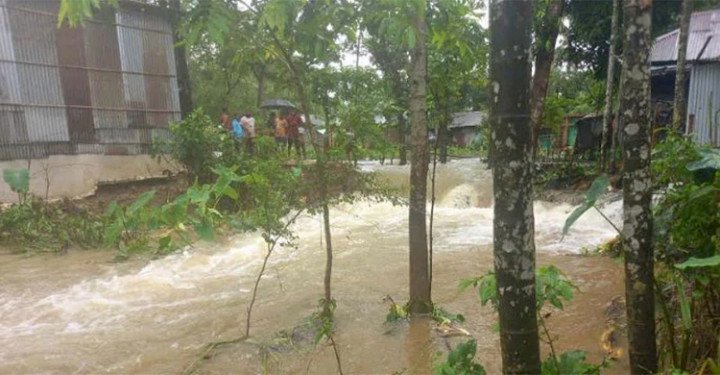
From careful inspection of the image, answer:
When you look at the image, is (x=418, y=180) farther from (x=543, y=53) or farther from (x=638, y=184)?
(x=543, y=53)

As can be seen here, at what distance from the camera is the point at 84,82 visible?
10312 millimetres

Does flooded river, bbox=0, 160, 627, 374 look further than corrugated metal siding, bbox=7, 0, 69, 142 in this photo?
No

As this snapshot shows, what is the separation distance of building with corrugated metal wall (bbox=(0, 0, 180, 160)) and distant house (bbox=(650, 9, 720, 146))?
458 inches

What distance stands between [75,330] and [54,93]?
6362 mm

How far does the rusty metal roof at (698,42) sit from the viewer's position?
11945 mm

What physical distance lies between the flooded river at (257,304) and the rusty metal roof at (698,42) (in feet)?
16.8

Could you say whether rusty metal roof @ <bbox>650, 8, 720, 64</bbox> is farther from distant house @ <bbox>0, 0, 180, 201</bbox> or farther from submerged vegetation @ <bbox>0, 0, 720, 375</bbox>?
distant house @ <bbox>0, 0, 180, 201</bbox>

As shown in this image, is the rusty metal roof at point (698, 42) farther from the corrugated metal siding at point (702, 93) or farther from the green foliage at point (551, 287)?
the green foliage at point (551, 287)

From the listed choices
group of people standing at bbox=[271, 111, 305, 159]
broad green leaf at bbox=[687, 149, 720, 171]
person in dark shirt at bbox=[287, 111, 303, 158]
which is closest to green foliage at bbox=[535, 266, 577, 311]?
broad green leaf at bbox=[687, 149, 720, 171]

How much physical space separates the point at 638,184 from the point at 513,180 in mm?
1073

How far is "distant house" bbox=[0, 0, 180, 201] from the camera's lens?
30.5 ft

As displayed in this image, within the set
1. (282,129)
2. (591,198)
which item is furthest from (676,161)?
(282,129)

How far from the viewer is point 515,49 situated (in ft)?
5.48

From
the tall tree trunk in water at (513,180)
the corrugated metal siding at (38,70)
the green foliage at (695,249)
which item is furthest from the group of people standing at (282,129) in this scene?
the tall tree trunk in water at (513,180)
